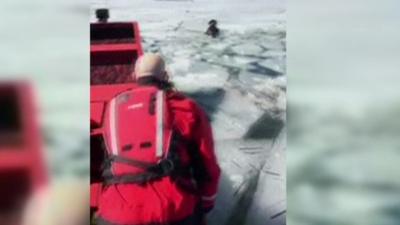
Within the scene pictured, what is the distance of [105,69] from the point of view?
100 inches

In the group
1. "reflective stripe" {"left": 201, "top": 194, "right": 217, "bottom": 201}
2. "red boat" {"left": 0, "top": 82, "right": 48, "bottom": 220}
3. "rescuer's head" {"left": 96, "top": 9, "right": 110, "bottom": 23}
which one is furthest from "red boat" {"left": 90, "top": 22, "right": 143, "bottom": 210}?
"reflective stripe" {"left": 201, "top": 194, "right": 217, "bottom": 201}

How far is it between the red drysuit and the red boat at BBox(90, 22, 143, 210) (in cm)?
8

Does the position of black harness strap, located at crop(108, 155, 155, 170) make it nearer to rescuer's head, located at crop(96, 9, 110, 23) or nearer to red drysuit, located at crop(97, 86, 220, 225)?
red drysuit, located at crop(97, 86, 220, 225)

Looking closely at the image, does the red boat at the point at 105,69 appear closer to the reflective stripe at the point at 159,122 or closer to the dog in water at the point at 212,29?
the reflective stripe at the point at 159,122

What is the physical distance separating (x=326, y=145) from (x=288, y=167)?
153 mm

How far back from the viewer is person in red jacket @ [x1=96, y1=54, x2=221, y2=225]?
2.46 meters

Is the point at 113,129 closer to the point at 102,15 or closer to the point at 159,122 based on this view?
the point at 159,122

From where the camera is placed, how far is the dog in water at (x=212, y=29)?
101 inches

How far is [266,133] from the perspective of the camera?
256 cm

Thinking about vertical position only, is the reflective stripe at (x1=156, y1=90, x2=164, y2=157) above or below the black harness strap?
above

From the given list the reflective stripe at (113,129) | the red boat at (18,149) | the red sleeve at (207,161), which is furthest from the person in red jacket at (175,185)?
the red boat at (18,149)

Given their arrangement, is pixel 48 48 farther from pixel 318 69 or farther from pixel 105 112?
pixel 318 69

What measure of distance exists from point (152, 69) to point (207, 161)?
371mm

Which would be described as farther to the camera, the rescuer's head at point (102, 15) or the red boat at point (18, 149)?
the rescuer's head at point (102, 15)
